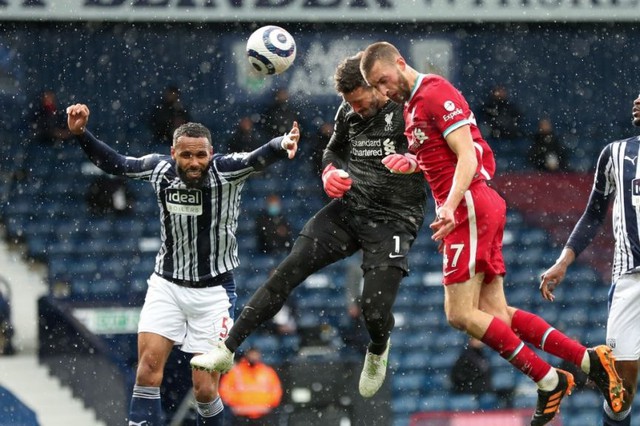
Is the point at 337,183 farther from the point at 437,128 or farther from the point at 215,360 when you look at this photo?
the point at 215,360

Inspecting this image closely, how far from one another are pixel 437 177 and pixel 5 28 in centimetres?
973

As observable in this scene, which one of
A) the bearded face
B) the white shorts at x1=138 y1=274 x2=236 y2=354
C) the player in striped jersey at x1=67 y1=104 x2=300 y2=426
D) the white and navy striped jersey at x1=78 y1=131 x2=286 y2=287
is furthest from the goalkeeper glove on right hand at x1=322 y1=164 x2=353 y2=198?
the white shorts at x1=138 y1=274 x2=236 y2=354

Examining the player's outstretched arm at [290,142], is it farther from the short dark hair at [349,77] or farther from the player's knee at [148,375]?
the player's knee at [148,375]

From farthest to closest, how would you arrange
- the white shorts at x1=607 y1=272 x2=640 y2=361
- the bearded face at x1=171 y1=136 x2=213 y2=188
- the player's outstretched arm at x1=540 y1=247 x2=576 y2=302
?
the bearded face at x1=171 y1=136 x2=213 y2=188, the player's outstretched arm at x1=540 y1=247 x2=576 y2=302, the white shorts at x1=607 y1=272 x2=640 y2=361

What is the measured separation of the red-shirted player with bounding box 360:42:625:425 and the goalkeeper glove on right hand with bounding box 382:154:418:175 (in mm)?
87

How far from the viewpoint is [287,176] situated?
1541 cm

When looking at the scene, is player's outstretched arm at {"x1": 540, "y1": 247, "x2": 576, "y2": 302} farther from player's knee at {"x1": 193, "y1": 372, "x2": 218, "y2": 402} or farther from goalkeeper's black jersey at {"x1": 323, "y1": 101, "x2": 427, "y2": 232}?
player's knee at {"x1": 193, "y1": 372, "x2": 218, "y2": 402}

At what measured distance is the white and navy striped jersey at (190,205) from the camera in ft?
24.7

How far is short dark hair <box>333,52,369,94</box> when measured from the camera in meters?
6.90

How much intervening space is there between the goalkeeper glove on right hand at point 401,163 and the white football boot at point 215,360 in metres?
1.39

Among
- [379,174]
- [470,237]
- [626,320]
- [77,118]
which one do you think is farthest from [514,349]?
[77,118]

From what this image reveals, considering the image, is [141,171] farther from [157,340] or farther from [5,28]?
[5,28]

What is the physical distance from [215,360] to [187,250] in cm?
105

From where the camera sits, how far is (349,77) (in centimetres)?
692
